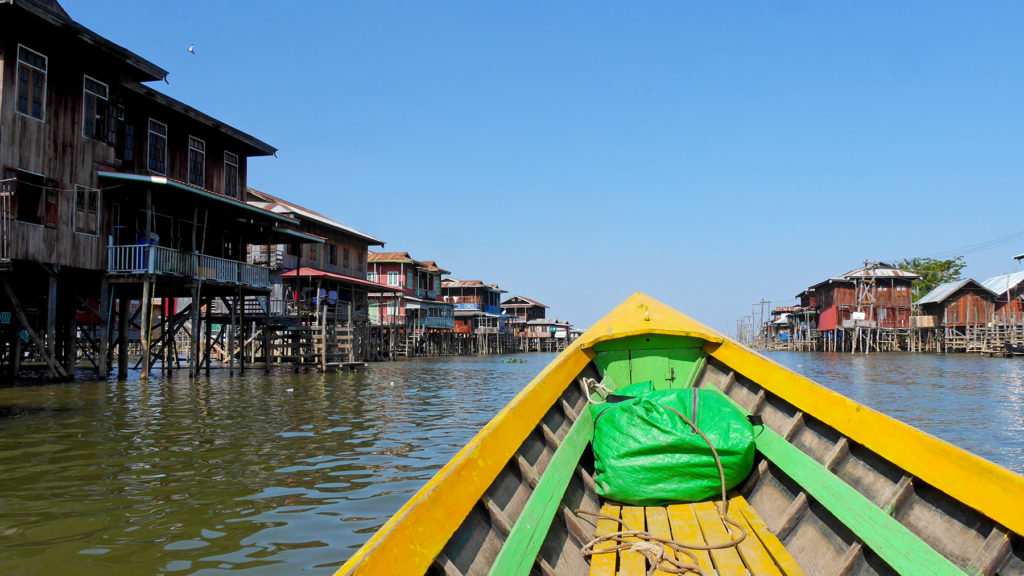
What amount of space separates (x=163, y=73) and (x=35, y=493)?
631 inches

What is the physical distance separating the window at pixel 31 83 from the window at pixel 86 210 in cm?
191

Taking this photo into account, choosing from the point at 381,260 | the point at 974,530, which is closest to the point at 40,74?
the point at 974,530

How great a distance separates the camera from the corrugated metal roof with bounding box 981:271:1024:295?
4819 cm

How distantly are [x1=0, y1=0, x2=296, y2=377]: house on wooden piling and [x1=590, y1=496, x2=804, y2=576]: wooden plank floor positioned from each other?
50.8ft

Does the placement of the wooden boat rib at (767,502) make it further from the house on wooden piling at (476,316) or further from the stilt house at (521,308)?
the stilt house at (521,308)

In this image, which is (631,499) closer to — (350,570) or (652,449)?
(652,449)

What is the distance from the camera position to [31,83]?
50.5 ft

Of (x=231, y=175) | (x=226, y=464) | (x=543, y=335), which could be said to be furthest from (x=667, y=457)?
(x=543, y=335)

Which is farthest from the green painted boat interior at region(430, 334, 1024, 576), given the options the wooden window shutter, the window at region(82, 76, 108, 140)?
the window at region(82, 76, 108, 140)

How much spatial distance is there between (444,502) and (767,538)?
2034 mm

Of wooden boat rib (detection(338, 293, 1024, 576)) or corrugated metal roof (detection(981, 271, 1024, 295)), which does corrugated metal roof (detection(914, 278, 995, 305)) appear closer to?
corrugated metal roof (detection(981, 271, 1024, 295))

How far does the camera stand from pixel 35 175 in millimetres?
15391

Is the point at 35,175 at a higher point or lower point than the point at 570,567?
higher

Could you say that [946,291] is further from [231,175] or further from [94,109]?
[94,109]
